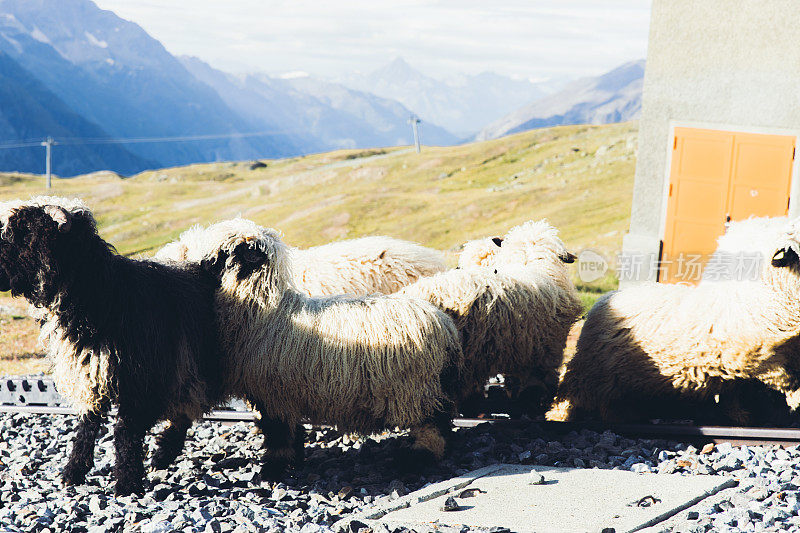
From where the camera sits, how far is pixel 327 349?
647cm

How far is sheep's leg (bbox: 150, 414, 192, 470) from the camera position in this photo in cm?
713

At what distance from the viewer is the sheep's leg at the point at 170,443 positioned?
23.4 feet

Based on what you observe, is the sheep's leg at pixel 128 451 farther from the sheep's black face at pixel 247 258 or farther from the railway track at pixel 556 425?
the sheep's black face at pixel 247 258

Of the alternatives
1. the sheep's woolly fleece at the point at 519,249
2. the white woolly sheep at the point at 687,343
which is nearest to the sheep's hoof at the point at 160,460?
the sheep's woolly fleece at the point at 519,249

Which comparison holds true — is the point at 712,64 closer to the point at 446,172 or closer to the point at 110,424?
the point at 110,424

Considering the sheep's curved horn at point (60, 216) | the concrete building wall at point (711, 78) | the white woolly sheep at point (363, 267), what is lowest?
the white woolly sheep at point (363, 267)

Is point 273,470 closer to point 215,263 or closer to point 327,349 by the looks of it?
point 327,349

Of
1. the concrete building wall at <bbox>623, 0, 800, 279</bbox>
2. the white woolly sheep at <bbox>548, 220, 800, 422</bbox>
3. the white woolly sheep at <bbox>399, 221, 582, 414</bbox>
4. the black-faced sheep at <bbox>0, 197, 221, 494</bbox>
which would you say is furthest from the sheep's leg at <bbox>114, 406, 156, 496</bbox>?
the concrete building wall at <bbox>623, 0, 800, 279</bbox>

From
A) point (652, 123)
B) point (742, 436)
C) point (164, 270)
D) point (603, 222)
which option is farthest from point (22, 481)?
point (603, 222)

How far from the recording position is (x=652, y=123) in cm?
1322

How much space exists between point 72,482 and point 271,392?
1.97 m

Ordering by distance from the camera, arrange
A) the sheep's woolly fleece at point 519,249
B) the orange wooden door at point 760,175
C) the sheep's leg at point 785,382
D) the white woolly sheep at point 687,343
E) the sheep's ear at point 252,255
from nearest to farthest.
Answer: the sheep's ear at point 252,255 < the white woolly sheep at point 687,343 < the sheep's leg at point 785,382 < the sheep's woolly fleece at point 519,249 < the orange wooden door at point 760,175

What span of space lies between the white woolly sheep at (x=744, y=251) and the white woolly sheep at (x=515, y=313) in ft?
5.22

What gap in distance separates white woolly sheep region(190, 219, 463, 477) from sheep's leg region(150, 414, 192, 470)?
78cm
